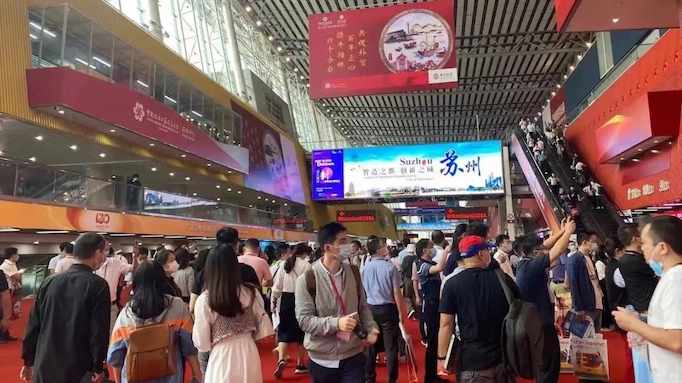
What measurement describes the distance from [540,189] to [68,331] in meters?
15.6

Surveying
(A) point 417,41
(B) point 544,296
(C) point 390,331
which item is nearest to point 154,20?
(A) point 417,41

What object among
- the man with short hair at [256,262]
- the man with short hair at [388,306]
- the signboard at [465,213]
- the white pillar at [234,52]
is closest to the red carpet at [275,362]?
the man with short hair at [388,306]

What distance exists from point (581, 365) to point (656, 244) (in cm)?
317

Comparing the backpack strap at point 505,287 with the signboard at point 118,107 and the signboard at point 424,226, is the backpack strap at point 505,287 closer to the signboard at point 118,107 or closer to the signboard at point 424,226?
the signboard at point 118,107

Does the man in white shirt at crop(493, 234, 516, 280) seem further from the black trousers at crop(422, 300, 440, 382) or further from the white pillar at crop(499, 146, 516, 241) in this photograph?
the white pillar at crop(499, 146, 516, 241)

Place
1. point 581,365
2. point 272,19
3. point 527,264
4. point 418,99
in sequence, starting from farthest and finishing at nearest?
point 418,99
point 272,19
point 581,365
point 527,264

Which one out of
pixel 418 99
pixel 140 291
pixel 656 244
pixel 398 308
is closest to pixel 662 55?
pixel 398 308

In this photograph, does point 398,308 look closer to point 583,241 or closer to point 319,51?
point 583,241

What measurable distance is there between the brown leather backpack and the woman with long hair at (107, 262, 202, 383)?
79mm

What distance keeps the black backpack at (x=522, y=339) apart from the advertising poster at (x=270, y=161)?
16.4 metres

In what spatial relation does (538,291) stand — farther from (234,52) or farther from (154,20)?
(234,52)

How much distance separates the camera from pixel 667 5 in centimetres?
647

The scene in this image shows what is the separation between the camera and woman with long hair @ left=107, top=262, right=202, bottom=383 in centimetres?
290

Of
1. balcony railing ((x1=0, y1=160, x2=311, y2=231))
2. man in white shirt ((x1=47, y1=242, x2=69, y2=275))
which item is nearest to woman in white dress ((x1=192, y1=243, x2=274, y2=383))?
man in white shirt ((x1=47, y1=242, x2=69, y2=275))
